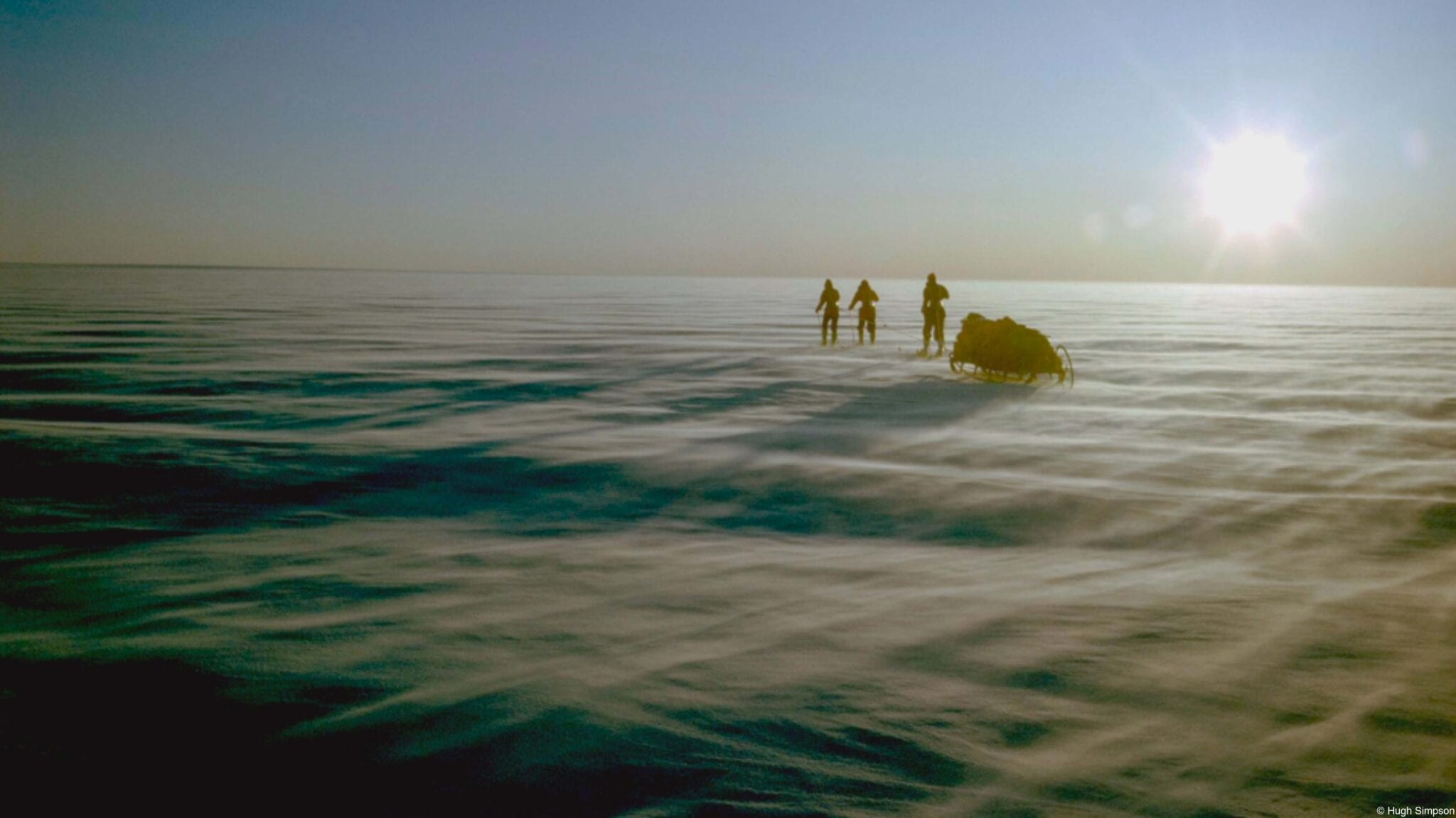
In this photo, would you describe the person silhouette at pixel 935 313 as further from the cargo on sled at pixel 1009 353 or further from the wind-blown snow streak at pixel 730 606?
the wind-blown snow streak at pixel 730 606

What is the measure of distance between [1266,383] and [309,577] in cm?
1606

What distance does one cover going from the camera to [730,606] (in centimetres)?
449

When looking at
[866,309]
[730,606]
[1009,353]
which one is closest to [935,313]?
[866,309]

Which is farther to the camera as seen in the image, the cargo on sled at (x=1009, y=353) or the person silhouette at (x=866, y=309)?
the person silhouette at (x=866, y=309)

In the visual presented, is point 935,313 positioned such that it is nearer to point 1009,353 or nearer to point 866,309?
point 866,309

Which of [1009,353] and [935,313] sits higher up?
[935,313]

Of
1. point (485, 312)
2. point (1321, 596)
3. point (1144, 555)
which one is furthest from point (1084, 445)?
point (485, 312)

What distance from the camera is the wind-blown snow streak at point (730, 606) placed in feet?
9.53

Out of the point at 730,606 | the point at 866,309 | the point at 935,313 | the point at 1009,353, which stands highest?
the point at 866,309

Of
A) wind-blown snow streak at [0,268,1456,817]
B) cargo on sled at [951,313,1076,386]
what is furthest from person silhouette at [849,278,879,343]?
wind-blown snow streak at [0,268,1456,817]

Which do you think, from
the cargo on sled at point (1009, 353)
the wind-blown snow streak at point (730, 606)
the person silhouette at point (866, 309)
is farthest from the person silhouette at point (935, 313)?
the wind-blown snow streak at point (730, 606)

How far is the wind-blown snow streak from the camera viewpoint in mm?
2904

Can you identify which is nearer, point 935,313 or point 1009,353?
point 1009,353

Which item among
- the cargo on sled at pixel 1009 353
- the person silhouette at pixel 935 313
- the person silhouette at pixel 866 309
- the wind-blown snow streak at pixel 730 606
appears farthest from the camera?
the person silhouette at pixel 866 309
